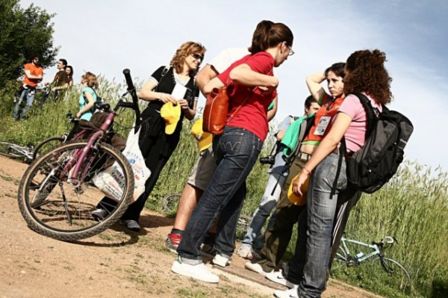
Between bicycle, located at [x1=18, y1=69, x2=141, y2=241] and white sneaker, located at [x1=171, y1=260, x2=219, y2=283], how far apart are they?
57 cm

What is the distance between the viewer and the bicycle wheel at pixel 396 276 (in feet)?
22.1

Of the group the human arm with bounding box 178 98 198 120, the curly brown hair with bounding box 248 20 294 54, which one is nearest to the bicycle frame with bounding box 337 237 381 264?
the human arm with bounding box 178 98 198 120

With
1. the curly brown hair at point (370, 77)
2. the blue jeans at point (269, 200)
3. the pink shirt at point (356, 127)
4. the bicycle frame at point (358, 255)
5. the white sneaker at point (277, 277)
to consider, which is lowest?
the white sneaker at point (277, 277)

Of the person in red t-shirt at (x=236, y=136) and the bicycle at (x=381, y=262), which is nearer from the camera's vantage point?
the person in red t-shirt at (x=236, y=136)

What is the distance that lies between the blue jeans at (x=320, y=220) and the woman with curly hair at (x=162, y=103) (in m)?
1.67

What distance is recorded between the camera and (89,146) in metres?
3.92

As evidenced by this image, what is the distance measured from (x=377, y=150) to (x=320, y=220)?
574 mm

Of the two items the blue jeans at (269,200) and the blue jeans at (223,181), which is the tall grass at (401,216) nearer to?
the blue jeans at (269,200)

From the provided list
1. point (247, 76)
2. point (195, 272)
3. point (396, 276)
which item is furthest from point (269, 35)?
point (396, 276)

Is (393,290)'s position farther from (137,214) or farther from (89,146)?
(89,146)

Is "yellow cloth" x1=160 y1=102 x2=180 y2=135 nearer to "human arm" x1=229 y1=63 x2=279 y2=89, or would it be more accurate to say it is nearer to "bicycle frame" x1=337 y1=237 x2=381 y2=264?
"human arm" x1=229 y1=63 x2=279 y2=89

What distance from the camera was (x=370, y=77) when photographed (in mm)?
3498

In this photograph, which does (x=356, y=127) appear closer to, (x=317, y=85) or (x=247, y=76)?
(x=247, y=76)

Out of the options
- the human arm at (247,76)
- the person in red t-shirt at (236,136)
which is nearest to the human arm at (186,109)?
the person in red t-shirt at (236,136)
